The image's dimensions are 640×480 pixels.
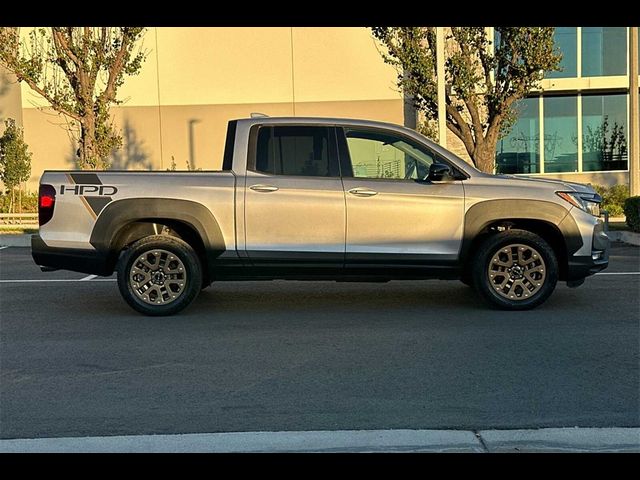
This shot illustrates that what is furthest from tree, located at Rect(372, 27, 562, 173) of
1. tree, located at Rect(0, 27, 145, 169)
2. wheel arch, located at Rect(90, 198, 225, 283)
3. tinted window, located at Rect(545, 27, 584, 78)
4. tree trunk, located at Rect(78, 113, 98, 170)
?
wheel arch, located at Rect(90, 198, 225, 283)

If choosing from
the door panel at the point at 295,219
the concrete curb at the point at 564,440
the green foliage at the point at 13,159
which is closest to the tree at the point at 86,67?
the green foliage at the point at 13,159

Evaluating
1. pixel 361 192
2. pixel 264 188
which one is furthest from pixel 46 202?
pixel 361 192

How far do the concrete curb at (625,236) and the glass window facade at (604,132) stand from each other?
8.70m

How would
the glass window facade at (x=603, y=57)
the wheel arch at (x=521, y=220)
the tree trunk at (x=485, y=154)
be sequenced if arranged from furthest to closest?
the glass window facade at (x=603, y=57)
the tree trunk at (x=485, y=154)
the wheel arch at (x=521, y=220)

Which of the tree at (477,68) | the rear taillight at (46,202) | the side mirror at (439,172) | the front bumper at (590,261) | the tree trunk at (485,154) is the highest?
the tree at (477,68)

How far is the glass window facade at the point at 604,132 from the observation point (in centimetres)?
2381

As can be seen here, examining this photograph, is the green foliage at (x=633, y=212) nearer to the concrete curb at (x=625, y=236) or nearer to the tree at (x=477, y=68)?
the concrete curb at (x=625, y=236)

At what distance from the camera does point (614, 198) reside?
2180 centimetres

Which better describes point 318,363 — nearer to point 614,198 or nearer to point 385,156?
point 385,156

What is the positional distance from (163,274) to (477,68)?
1363 centimetres

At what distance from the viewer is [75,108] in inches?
746

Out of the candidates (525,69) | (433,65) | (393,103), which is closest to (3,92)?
(393,103)

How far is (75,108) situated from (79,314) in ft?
38.7

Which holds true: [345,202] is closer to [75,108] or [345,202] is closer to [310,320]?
[310,320]
